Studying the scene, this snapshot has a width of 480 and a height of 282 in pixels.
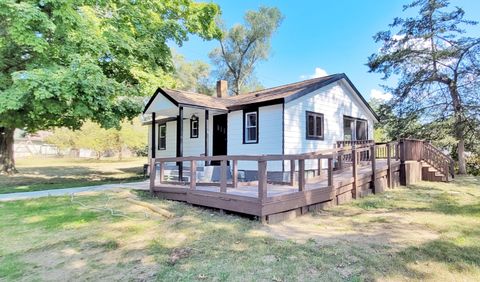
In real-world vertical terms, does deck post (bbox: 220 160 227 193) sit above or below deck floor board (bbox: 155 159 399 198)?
above

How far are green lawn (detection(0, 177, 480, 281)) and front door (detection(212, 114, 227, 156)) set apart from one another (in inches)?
210

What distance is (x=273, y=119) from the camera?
9945 mm

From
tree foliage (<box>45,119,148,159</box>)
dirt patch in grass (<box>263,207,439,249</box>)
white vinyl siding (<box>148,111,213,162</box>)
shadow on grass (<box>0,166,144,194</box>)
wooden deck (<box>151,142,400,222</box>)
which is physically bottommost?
dirt patch in grass (<box>263,207,439,249</box>)

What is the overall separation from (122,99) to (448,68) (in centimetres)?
1631

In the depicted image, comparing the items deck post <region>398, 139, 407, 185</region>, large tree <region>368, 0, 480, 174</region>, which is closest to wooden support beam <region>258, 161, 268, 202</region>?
deck post <region>398, 139, 407, 185</region>

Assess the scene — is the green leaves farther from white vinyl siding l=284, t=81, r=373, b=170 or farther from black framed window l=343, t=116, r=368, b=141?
black framed window l=343, t=116, r=368, b=141

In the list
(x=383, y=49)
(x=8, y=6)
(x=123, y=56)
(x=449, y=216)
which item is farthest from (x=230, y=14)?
(x=449, y=216)

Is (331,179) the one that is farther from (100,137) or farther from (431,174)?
(100,137)

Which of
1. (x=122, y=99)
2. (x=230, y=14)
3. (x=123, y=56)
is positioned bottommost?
(x=122, y=99)

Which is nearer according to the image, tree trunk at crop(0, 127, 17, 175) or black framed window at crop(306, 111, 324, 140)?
black framed window at crop(306, 111, 324, 140)

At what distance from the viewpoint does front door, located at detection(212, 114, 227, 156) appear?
12.1 metres

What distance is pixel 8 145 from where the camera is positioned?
15.8 m

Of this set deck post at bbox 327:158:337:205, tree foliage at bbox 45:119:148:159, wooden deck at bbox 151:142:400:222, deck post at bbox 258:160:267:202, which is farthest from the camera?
tree foliage at bbox 45:119:148:159

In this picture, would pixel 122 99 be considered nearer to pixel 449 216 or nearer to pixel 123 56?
pixel 123 56
